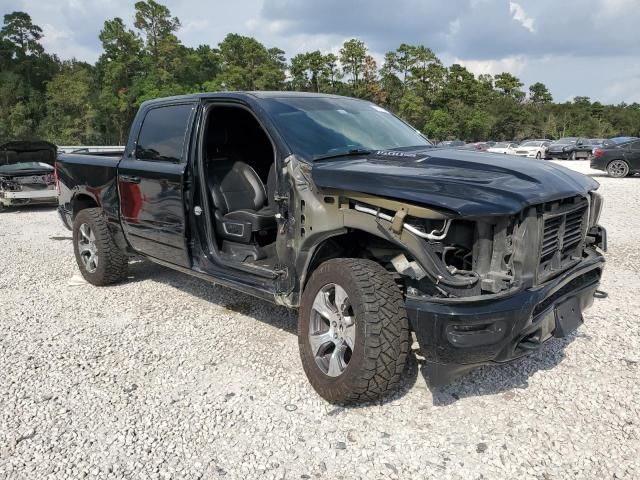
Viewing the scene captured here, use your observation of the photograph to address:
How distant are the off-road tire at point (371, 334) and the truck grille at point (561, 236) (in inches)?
33.6

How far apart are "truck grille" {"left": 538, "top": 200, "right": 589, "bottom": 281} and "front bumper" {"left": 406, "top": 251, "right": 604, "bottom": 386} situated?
0.13 meters

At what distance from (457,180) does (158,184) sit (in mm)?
2834

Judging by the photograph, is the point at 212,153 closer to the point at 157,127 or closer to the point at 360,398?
the point at 157,127

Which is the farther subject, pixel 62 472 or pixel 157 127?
pixel 157 127

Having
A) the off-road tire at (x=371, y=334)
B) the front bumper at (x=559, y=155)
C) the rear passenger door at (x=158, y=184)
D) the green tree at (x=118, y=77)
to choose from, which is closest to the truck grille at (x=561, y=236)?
the off-road tire at (x=371, y=334)

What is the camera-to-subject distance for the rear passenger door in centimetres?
452

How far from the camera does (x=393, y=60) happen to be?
6812 cm

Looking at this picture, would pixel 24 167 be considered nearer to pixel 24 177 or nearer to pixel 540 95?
pixel 24 177

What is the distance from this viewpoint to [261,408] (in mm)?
3301

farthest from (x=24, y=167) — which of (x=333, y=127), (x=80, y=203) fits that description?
(x=333, y=127)

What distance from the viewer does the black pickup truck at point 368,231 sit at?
279cm

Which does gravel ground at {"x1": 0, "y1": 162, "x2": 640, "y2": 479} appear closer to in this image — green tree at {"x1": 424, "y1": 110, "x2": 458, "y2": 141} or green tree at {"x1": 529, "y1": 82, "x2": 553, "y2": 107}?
green tree at {"x1": 424, "y1": 110, "x2": 458, "y2": 141}

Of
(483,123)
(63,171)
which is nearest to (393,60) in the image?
(483,123)

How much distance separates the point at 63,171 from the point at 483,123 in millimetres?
65676
